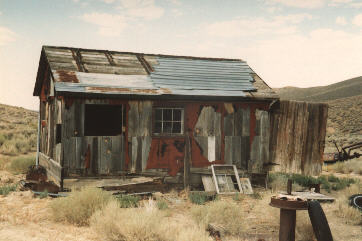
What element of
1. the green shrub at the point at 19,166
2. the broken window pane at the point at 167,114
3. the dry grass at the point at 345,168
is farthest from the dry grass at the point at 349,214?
the green shrub at the point at 19,166

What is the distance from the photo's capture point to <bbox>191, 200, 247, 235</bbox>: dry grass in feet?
23.6

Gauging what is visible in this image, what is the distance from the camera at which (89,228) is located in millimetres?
6961

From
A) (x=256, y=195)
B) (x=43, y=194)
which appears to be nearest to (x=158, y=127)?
(x=256, y=195)

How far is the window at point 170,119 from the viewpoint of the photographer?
35.0ft

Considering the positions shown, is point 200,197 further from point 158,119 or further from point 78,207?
point 78,207

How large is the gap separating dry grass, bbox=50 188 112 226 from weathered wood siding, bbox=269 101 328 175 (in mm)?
6014

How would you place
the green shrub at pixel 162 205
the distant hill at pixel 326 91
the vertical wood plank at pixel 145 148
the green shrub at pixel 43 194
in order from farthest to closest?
the distant hill at pixel 326 91
the vertical wood plank at pixel 145 148
the green shrub at pixel 43 194
the green shrub at pixel 162 205

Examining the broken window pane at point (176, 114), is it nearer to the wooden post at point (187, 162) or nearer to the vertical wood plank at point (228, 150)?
the wooden post at point (187, 162)

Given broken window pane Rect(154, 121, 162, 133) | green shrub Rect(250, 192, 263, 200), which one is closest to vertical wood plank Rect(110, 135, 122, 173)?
broken window pane Rect(154, 121, 162, 133)

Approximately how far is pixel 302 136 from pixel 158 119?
437 centimetres

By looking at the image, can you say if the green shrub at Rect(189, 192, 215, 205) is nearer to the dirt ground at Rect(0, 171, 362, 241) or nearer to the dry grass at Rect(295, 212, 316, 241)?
the dirt ground at Rect(0, 171, 362, 241)

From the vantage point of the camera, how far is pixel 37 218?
24.7 feet

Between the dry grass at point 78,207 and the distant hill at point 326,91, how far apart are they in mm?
62145

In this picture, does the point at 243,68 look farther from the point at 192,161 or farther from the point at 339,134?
the point at 339,134
